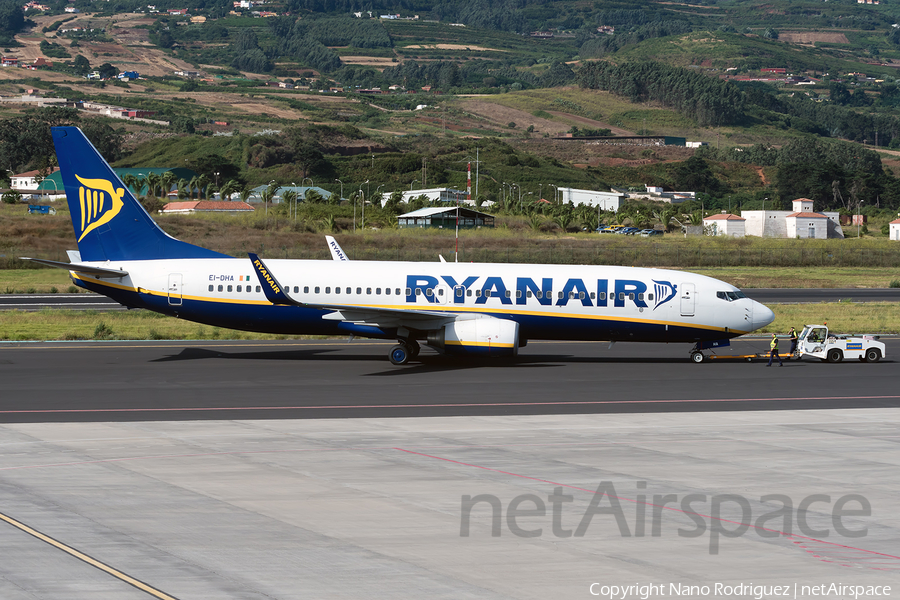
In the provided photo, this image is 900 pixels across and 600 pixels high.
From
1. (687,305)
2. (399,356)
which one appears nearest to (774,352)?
(687,305)

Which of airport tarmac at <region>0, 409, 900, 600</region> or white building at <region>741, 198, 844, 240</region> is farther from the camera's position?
white building at <region>741, 198, 844, 240</region>

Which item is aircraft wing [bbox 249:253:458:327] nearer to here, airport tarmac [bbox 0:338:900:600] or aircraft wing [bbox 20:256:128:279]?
airport tarmac [bbox 0:338:900:600]

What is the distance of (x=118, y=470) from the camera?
21219mm

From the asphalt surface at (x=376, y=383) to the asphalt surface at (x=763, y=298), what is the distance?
1896 cm

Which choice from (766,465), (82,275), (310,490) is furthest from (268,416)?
(82,275)

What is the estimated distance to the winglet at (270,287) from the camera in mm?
36969

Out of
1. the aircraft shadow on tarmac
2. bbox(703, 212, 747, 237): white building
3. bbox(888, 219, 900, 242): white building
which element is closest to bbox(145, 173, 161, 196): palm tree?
bbox(703, 212, 747, 237): white building

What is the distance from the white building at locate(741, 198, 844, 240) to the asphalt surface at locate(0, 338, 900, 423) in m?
133

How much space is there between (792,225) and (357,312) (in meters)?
151

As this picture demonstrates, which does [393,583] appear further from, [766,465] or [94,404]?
[94,404]

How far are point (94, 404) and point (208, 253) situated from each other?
13.8 meters

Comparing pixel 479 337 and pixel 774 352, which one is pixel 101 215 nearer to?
pixel 479 337

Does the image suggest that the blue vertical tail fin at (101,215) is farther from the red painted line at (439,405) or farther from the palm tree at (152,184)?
the palm tree at (152,184)

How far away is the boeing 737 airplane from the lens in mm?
39312
